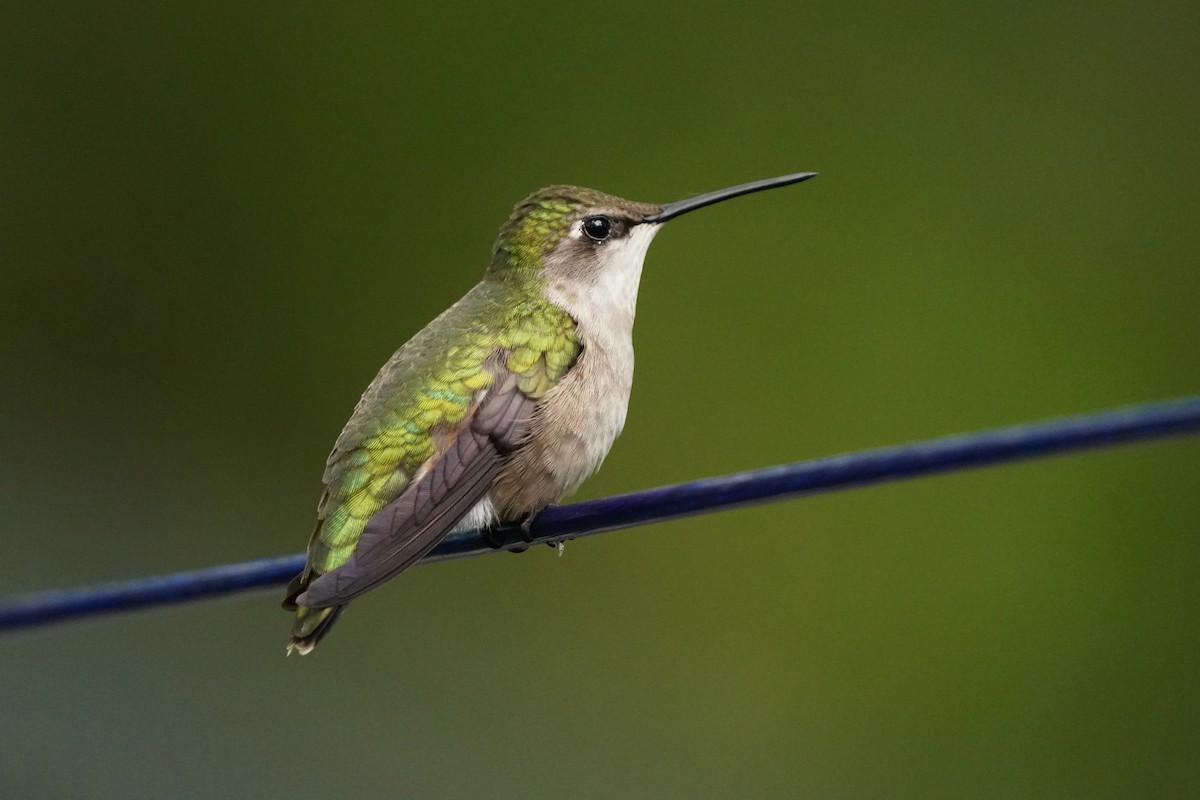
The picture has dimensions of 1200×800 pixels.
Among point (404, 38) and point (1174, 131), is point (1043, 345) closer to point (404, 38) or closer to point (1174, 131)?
point (1174, 131)

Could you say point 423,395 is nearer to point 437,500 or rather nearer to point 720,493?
point 437,500

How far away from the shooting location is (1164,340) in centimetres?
332

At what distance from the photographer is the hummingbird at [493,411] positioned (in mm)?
1506

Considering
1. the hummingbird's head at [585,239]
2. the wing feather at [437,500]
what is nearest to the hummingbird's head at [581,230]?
the hummingbird's head at [585,239]

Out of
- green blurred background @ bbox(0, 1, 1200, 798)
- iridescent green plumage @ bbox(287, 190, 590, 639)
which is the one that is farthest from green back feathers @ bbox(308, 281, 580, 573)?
green blurred background @ bbox(0, 1, 1200, 798)

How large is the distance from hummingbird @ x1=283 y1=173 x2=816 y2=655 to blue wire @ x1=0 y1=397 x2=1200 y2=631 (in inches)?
2.9

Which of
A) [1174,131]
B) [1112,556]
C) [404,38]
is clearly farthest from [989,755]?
[404,38]

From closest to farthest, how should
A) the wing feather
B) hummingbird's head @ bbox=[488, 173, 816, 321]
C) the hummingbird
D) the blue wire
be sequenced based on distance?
the blue wire < the wing feather < the hummingbird < hummingbird's head @ bbox=[488, 173, 816, 321]

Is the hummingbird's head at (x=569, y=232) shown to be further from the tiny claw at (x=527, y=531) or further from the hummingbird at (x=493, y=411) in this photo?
the tiny claw at (x=527, y=531)

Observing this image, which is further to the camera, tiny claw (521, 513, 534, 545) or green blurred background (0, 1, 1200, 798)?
green blurred background (0, 1, 1200, 798)

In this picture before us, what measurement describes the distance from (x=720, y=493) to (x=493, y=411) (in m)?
0.65

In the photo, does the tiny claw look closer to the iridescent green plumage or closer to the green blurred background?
the iridescent green plumage

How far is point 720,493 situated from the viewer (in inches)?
43.4

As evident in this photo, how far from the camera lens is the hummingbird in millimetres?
1506
